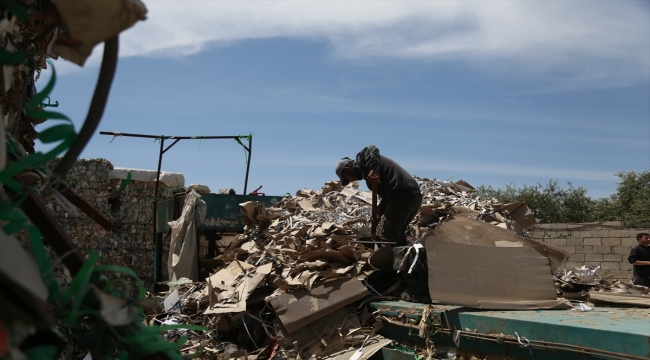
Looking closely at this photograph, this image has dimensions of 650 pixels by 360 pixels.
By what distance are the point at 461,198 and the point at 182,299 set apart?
369 cm

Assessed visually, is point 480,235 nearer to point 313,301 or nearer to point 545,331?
point 313,301

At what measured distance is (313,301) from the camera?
4.75 m

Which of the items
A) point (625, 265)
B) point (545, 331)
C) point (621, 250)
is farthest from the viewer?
point (621, 250)

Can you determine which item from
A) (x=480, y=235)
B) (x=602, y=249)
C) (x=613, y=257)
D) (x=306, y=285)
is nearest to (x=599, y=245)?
(x=602, y=249)

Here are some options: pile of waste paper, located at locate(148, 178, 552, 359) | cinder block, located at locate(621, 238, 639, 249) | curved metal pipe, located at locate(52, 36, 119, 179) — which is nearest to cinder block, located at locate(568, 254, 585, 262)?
cinder block, located at locate(621, 238, 639, 249)

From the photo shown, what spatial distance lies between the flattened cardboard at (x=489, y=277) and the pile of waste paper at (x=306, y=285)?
308 mm

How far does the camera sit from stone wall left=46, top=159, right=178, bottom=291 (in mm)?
11992

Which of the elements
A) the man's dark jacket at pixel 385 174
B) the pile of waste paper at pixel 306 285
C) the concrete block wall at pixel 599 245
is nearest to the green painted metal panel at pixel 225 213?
the pile of waste paper at pixel 306 285

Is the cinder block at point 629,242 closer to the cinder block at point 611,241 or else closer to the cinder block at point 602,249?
the cinder block at point 611,241

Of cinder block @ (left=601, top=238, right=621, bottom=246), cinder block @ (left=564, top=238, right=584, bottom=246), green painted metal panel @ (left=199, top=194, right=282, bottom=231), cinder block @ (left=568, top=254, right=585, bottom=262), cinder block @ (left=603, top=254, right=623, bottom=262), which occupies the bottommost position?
cinder block @ (left=568, top=254, right=585, bottom=262)

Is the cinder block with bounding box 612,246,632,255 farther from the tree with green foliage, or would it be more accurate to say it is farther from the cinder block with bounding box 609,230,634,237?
the tree with green foliage

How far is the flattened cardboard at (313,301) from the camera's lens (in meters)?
4.63

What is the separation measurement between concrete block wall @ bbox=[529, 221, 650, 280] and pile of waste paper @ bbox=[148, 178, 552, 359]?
7.88m

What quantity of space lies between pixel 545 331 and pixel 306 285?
2.30m
